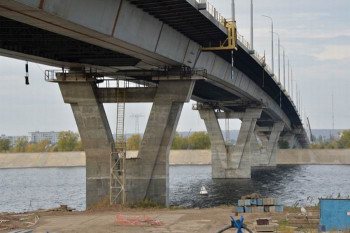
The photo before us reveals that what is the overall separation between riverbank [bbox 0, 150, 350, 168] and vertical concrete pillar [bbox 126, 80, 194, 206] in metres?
126

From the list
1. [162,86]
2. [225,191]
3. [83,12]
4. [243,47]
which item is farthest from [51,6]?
[225,191]

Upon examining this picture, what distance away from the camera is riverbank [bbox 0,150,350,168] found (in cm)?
17675

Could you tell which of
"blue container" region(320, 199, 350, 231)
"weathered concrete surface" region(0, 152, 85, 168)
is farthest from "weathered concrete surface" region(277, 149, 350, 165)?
"blue container" region(320, 199, 350, 231)

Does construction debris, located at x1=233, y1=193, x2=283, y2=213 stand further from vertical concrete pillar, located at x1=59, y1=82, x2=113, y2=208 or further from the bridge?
vertical concrete pillar, located at x1=59, y1=82, x2=113, y2=208

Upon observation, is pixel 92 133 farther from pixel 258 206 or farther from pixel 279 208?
pixel 279 208

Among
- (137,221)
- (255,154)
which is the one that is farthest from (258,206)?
(255,154)

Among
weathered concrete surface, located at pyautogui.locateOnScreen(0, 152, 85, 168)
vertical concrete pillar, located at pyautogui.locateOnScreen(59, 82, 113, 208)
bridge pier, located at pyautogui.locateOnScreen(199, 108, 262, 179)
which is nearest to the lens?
vertical concrete pillar, located at pyautogui.locateOnScreen(59, 82, 113, 208)

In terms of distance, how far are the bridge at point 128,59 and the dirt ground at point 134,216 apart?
8.04m

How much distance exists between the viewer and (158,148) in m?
50.9

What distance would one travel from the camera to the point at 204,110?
103 metres

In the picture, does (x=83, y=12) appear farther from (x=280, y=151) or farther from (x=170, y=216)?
(x=280, y=151)

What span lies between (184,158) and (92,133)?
133 metres

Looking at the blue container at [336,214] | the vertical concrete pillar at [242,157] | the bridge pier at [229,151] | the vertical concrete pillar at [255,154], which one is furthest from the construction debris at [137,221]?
the vertical concrete pillar at [255,154]

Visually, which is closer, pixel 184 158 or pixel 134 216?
pixel 134 216
